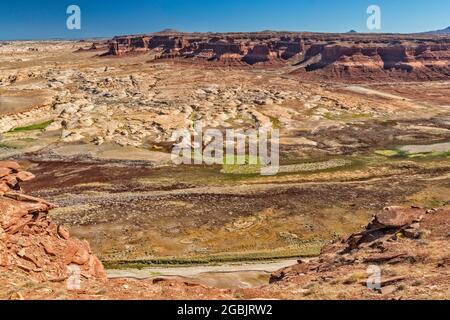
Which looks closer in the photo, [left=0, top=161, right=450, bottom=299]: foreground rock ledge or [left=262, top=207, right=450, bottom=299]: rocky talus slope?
[left=0, top=161, right=450, bottom=299]: foreground rock ledge

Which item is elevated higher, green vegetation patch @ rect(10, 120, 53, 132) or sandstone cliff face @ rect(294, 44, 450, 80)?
sandstone cliff face @ rect(294, 44, 450, 80)

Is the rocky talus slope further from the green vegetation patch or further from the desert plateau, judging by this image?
the green vegetation patch

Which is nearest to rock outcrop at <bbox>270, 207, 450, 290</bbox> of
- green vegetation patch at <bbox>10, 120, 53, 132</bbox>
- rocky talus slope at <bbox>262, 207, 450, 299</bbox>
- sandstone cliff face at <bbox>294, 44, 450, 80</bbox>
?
rocky talus slope at <bbox>262, 207, 450, 299</bbox>

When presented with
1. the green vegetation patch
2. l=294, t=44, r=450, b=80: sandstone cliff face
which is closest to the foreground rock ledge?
the green vegetation patch

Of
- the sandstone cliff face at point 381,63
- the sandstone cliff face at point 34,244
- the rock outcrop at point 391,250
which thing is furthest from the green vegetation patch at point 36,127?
the sandstone cliff face at point 381,63

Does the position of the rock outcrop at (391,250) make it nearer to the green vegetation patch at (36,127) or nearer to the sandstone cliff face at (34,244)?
the sandstone cliff face at (34,244)

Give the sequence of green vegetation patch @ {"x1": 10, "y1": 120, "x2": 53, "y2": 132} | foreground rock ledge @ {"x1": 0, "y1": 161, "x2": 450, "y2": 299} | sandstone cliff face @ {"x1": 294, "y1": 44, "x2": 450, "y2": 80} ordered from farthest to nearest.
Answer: sandstone cliff face @ {"x1": 294, "y1": 44, "x2": 450, "y2": 80}, green vegetation patch @ {"x1": 10, "y1": 120, "x2": 53, "y2": 132}, foreground rock ledge @ {"x1": 0, "y1": 161, "x2": 450, "y2": 299}

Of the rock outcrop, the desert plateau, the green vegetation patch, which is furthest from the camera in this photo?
the green vegetation patch

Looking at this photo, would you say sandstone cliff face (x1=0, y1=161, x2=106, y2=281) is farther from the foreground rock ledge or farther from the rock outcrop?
the rock outcrop

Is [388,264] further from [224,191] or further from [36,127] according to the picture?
[36,127]
